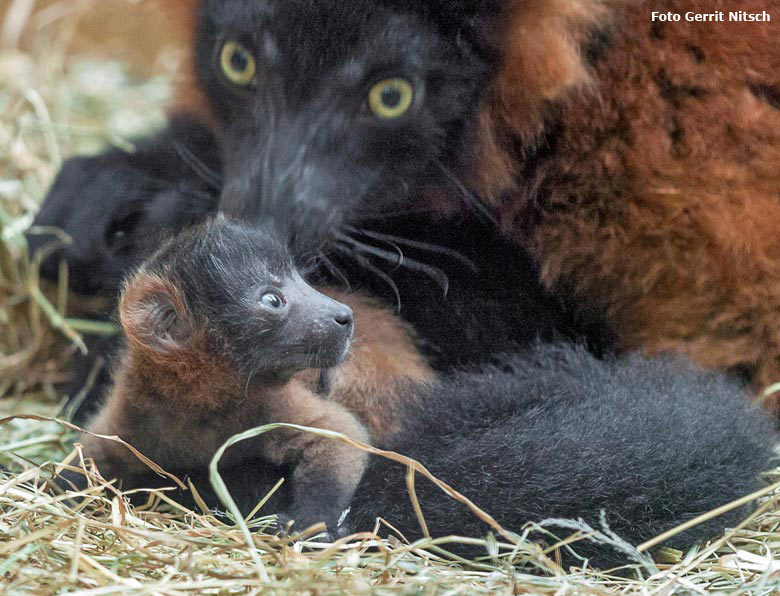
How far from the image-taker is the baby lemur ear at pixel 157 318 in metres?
2.15

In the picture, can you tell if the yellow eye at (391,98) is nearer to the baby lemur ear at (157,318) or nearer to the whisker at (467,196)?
the whisker at (467,196)

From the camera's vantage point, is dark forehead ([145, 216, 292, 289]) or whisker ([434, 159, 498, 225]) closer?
dark forehead ([145, 216, 292, 289])

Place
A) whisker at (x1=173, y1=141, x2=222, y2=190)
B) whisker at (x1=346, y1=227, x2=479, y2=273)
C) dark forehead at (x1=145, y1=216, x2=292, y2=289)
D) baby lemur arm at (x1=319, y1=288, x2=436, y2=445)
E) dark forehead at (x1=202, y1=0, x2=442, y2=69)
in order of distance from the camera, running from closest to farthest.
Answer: dark forehead at (x1=145, y1=216, x2=292, y2=289) < dark forehead at (x1=202, y1=0, x2=442, y2=69) < baby lemur arm at (x1=319, y1=288, x2=436, y2=445) < whisker at (x1=346, y1=227, x2=479, y2=273) < whisker at (x1=173, y1=141, x2=222, y2=190)

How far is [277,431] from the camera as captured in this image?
223 cm

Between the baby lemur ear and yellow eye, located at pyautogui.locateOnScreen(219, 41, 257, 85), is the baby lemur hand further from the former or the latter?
yellow eye, located at pyautogui.locateOnScreen(219, 41, 257, 85)

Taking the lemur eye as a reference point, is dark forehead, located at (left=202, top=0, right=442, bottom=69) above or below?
above

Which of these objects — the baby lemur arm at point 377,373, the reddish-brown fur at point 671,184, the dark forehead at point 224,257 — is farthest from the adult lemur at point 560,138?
the baby lemur arm at point 377,373

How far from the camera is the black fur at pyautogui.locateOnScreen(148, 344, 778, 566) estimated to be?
77.4 inches

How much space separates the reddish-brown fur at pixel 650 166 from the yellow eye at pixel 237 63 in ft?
2.01

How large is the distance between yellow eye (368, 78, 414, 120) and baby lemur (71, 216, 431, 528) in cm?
44

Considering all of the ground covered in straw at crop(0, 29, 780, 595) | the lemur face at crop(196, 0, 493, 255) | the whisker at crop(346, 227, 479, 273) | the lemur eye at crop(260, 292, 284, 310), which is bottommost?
the ground covered in straw at crop(0, 29, 780, 595)

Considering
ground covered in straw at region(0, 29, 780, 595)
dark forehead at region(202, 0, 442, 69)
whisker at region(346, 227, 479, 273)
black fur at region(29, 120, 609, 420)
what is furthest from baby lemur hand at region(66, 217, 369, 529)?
dark forehead at region(202, 0, 442, 69)

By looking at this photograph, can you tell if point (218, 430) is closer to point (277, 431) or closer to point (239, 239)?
point (277, 431)

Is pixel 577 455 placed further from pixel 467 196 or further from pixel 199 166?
pixel 199 166
